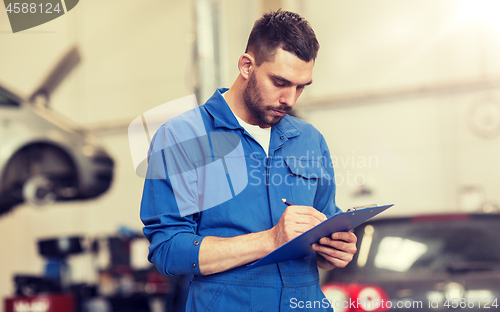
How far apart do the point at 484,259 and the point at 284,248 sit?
3.50ft

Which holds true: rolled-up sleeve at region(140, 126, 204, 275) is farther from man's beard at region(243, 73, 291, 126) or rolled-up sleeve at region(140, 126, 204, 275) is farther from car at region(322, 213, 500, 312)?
car at region(322, 213, 500, 312)

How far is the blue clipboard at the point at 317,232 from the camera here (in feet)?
2.49

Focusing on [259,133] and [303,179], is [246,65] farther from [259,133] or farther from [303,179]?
[303,179]

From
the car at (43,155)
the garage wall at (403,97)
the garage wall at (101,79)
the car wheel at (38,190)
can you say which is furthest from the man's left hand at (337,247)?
the car wheel at (38,190)

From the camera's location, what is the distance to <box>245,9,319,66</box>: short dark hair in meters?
0.96

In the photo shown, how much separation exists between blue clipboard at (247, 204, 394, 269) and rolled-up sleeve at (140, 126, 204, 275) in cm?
12

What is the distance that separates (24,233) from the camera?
5656 millimetres

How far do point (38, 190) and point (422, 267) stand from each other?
2746 millimetres

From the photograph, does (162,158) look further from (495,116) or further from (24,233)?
(24,233)

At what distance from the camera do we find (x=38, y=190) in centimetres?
327

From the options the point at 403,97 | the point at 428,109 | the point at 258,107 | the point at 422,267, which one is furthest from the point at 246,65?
the point at 428,109

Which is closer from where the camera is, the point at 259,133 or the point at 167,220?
the point at 167,220

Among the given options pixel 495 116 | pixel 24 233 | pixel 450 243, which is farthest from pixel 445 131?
pixel 24 233

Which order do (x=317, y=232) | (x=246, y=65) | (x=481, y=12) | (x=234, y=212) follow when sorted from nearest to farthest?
(x=317, y=232) → (x=234, y=212) → (x=246, y=65) → (x=481, y=12)
